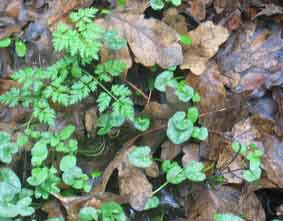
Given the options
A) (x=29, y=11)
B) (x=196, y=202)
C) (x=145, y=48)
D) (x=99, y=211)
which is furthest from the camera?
(x=29, y=11)

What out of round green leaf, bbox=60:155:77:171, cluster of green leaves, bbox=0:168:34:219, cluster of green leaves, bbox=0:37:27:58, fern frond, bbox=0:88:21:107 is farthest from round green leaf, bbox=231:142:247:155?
cluster of green leaves, bbox=0:37:27:58

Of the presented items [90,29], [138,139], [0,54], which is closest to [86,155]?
[138,139]

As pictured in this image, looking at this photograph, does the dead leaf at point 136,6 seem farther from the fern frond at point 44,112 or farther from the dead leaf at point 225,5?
the fern frond at point 44,112

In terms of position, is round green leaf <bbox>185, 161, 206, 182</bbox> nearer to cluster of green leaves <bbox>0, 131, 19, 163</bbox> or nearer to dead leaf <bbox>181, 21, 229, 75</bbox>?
dead leaf <bbox>181, 21, 229, 75</bbox>

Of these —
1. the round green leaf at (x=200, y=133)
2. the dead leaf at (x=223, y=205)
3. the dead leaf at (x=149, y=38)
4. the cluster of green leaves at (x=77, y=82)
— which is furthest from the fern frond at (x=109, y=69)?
the dead leaf at (x=223, y=205)

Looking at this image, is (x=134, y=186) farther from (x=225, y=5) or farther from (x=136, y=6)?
(x=225, y=5)

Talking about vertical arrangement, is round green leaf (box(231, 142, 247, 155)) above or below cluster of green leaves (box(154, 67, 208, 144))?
below

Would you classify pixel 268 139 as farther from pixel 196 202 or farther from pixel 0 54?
pixel 0 54

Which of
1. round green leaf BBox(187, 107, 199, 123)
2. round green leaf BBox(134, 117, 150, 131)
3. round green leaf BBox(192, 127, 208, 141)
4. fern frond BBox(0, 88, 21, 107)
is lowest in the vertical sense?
round green leaf BBox(192, 127, 208, 141)
